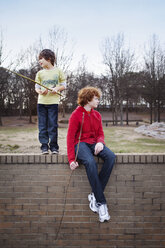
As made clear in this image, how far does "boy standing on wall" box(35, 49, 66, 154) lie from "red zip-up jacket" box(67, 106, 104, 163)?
1.70 feet

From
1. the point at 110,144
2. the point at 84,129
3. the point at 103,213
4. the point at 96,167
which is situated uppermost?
the point at 84,129

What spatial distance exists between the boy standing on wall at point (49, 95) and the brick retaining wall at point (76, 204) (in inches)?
16.5

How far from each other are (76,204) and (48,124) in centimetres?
125

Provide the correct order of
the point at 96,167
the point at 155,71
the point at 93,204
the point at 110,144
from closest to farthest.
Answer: the point at 96,167 < the point at 93,204 < the point at 110,144 < the point at 155,71

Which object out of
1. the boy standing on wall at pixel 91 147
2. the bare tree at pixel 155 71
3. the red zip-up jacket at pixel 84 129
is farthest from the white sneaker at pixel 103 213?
the bare tree at pixel 155 71

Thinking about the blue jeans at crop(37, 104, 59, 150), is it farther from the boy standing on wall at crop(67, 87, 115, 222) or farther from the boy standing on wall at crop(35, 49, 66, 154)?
the boy standing on wall at crop(67, 87, 115, 222)

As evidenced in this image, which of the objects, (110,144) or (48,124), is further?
(110,144)

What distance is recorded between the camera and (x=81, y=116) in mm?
3041

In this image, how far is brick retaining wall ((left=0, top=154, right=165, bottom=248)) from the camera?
3.13 metres

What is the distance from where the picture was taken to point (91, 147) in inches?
120

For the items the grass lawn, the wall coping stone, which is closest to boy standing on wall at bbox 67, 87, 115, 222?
the wall coping stone

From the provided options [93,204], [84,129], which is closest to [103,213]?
[93,204]

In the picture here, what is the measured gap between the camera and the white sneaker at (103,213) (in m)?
2.84

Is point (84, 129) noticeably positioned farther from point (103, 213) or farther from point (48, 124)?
point (103, 213)
